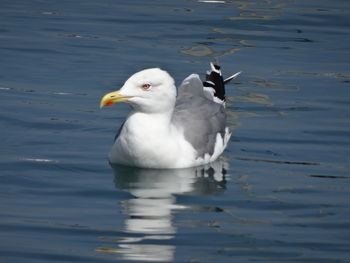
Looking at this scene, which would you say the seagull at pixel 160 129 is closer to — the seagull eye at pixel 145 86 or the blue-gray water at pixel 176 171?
the seagull eye at pixel 145 86

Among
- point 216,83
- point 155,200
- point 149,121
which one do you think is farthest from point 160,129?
point 216,83

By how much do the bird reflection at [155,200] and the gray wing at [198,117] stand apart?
275 mm

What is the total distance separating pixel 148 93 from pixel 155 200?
130 cm

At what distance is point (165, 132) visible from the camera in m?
10.2

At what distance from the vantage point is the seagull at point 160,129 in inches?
390

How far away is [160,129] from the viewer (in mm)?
10164

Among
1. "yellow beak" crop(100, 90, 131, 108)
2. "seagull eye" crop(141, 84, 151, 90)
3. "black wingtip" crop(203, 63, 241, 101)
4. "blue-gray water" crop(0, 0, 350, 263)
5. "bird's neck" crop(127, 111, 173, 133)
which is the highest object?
"seagull eye" crop(141, 84, 151, 90)

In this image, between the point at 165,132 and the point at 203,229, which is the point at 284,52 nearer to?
the point at 165,132

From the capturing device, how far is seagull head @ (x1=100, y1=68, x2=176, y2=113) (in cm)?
976

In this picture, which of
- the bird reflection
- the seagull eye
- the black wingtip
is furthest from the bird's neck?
the black wingtip

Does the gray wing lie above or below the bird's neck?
below

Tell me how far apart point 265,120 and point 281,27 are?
567 cm

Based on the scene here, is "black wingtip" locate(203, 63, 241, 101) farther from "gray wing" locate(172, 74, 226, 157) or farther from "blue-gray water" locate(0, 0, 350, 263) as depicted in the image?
"gray wing" locate(172, 74, 226, 157)

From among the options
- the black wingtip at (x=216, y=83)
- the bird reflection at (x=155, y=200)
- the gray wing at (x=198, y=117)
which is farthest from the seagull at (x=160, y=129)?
the black wingtip at (x=216, y=83)
